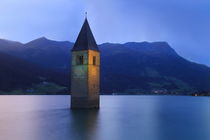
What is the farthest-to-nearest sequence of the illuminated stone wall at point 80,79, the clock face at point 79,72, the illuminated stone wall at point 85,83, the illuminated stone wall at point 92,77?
the clock face at point 79,72, the illuminated stone wall at point 92,77, the illuminated stone wall at point 80,79, the illuminated stone wall at point 85,83

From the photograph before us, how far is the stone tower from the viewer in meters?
50.6

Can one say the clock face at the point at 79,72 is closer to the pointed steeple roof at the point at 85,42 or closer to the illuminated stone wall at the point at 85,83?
the illuminated stone wall at the point at 85,83

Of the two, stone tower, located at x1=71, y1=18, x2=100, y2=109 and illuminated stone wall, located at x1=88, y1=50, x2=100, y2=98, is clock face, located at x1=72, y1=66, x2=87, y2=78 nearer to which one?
stone tower, located at x1=71, y1=18, x2=100, y2=109

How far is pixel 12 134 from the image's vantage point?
25703 millimetres

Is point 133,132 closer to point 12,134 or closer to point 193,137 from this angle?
point 193,137

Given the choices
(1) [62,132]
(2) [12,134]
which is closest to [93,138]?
(1) [62,132]

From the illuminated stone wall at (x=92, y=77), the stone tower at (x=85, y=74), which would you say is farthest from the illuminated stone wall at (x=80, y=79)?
the illuminated stone wall at (x=92, y=77)

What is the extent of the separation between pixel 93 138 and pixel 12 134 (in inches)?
337

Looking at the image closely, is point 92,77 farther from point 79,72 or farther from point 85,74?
point 79,72

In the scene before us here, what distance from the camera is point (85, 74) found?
167 feet

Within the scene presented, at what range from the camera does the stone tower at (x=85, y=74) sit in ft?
166

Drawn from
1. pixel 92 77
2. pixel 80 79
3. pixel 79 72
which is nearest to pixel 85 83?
pixel 80 79

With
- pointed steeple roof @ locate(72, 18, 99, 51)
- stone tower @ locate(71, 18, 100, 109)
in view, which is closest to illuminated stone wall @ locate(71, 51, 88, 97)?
stone tower @ locate(71, 18, 100, 109)

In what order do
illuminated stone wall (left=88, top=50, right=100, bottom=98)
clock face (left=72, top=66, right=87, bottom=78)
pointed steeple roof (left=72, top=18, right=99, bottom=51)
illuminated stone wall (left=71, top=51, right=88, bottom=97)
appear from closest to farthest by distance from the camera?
illuminated stone wall (left=71, top=51, right=88, bottom=97) < illuminated stone wall (left=88, top=50, right=100, bottom=98) < clock face (left=72, top=66, right=87, bottom=78) < pointed steeple roof (left=72, top=18, right=99, bottom=51)
